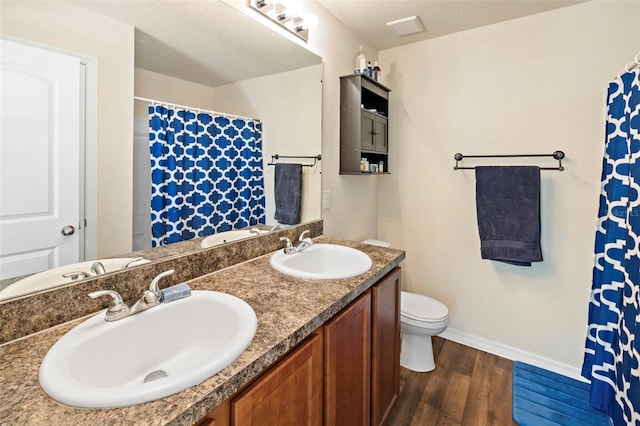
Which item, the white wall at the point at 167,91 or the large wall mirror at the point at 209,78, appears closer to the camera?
the large wall mirror at the point at 209,78

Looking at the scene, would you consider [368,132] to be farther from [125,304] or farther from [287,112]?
[125,304]

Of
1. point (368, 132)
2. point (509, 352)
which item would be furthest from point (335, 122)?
point (509, 352)

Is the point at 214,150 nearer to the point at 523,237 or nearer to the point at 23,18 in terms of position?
the point at 23,18

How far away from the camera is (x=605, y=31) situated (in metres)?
1.79

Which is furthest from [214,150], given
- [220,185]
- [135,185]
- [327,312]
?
[327,312]

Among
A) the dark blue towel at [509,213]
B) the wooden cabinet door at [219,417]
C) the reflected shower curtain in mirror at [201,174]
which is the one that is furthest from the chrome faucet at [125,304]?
the dark blue towel at [509,213]

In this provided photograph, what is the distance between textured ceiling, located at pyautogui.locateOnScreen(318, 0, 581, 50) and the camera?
1869mm

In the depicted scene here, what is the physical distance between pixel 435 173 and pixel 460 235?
0.52 m

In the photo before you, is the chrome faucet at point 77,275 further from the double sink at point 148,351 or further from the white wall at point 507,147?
the white wall at point 507,147

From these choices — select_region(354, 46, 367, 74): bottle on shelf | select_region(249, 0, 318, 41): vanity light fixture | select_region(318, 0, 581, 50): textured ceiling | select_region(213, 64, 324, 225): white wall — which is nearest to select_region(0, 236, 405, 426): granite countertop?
select_region(213, 64, 324, 225): white wall

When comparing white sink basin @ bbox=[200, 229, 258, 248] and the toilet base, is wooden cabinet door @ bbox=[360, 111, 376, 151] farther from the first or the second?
the toilet base

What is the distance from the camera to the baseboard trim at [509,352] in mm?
1999

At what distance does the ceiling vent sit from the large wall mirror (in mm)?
674

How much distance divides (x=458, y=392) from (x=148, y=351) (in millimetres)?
1792
